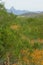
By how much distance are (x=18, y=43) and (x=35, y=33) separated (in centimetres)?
1771

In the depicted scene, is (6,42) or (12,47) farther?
(12,47)

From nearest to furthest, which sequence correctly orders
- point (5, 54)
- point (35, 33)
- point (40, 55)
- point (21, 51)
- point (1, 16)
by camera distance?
point (1, 16) < point (5, 54) < point (21, 51) < point (40, 55) < point (35, 33)

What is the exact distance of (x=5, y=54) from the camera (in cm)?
880

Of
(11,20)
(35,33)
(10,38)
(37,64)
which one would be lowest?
(35,33)

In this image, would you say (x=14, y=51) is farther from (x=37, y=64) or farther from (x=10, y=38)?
(x=37, y=64)

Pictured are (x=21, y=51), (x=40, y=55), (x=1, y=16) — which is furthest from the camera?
(x=40, y=55)

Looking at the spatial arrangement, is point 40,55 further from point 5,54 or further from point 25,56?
point 5,54

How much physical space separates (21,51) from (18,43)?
3.29ft

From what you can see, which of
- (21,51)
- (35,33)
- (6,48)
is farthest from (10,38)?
(35,33)

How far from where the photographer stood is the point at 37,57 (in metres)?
10.7

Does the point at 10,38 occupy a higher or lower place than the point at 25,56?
higher

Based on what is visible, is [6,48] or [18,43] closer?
[6,48]

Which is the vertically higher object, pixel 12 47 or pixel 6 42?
pixel 6 42

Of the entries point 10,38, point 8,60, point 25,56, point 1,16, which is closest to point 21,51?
point 25,56
